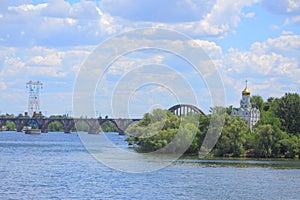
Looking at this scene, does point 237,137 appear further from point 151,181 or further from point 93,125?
point 93,125

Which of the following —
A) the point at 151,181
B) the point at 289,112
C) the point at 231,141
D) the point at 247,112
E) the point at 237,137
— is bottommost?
the point at 151,181

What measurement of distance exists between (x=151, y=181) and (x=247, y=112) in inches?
2460

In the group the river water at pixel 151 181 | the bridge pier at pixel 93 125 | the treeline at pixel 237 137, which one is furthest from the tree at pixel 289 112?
the bridge pier at pixel 93 125

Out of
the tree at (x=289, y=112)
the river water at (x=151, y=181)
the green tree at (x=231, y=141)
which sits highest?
the tree at (x=289, y=112)

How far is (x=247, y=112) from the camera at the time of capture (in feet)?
368

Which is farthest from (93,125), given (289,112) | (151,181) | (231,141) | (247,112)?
(151,181)

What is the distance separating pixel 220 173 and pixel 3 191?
22670 millimetres

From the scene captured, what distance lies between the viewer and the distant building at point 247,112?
111412 millimetres

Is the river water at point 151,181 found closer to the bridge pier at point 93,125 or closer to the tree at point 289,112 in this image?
the tree at point 289,112

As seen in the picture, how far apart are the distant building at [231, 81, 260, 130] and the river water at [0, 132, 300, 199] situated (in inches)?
1569

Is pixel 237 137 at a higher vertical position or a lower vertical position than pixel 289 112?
lower

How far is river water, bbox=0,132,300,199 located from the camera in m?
43.6

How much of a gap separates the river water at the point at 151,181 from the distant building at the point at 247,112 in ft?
131

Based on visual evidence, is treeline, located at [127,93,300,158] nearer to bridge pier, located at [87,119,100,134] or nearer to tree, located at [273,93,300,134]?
tree, located at [273,93,300,134]
